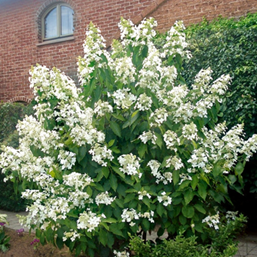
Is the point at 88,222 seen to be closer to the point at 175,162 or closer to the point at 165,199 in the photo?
the point at 165,199

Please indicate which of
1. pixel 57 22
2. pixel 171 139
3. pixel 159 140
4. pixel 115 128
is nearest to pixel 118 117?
pixel 115 128

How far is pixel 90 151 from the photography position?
2.95 meters

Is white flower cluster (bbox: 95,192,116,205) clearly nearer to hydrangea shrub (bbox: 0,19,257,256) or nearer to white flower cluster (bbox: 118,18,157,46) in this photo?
hydrangea shrub (bbox: 0,19,257,256)

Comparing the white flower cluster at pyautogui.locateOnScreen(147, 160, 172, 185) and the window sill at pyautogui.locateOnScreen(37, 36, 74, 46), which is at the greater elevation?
the window sill at pyautogui.locateOnScreen(37, 36, 74, 46)

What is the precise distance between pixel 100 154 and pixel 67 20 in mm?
7091

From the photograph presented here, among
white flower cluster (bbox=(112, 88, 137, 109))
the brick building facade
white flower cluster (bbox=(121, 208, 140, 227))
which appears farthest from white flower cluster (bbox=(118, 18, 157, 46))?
the brick building facade

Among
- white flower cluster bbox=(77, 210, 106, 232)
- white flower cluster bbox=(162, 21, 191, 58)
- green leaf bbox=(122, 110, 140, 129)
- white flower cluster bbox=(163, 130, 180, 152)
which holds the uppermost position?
white flower cluster bbox=(162, 21, 191, 58)

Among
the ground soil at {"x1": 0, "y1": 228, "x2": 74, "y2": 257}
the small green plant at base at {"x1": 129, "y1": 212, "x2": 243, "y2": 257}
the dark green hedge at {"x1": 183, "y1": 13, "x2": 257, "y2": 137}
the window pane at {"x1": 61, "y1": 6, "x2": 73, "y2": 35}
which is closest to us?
the small green plant at base at {"x1": 129, "y1": 212, "x2": 243, "y2": 257}

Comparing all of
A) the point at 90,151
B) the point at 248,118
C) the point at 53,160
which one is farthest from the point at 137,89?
the point at 248,118

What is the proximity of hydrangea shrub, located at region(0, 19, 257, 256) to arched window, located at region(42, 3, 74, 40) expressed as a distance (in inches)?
242

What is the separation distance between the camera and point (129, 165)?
2.91 metres

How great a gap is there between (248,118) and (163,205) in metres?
2.27

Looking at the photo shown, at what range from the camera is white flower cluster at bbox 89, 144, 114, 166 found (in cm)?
292

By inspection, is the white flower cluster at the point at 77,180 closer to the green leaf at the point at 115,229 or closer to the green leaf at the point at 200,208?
the green leaf at the point at 115,229
